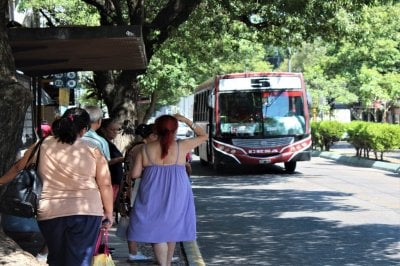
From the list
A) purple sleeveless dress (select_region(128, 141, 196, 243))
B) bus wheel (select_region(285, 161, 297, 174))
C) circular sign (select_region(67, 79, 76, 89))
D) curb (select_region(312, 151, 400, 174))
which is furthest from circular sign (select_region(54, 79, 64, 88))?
purple sleeveless dress (select_region(128, 141, 196, 243))

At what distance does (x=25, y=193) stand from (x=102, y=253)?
94cm

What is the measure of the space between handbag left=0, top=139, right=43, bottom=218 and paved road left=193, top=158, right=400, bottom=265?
3.47 meters

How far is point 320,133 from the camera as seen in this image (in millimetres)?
32750

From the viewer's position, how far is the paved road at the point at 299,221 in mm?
8109

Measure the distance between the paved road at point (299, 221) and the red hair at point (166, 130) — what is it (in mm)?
2154

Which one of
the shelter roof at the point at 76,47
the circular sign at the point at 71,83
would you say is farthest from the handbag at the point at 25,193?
the circular sign at the point at 71,83

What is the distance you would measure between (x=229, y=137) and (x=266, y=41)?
3302 millimetres

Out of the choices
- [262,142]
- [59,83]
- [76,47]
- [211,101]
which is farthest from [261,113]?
[76,47]

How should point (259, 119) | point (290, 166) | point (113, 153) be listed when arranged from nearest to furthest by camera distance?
1. point (113, 153)
2. point (259, 119)
3. point (290, 166)

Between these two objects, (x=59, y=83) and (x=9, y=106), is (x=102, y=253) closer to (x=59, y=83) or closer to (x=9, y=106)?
(x=9, y=106)

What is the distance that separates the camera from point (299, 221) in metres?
10.7

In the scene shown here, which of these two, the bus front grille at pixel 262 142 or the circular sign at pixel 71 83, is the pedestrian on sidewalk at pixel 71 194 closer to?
the circular sign at pixel 71 83

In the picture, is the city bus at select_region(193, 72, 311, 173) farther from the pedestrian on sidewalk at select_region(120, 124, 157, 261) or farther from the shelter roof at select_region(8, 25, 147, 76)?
the pedestrian on sidewalk at select_region(120, 124, 157, 261)

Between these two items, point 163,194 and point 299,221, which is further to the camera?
point 299,221
